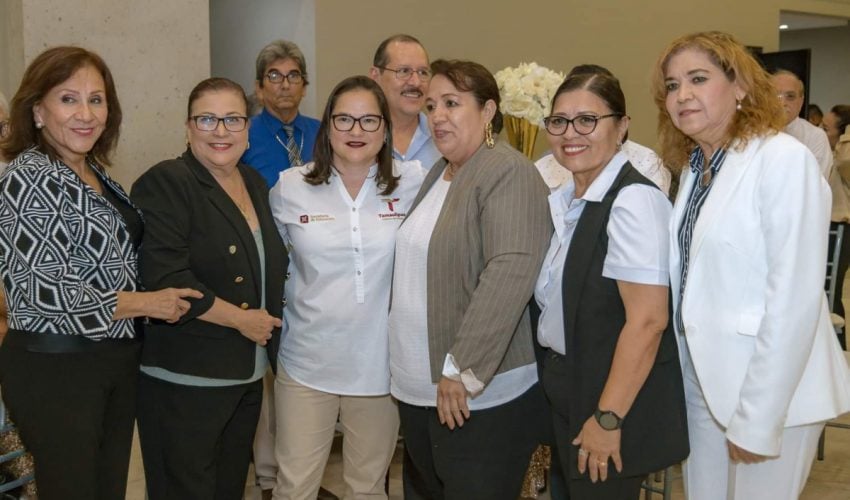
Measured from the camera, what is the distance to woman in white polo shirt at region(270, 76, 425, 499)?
279 cm

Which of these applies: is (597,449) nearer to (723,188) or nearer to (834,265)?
(723,188)

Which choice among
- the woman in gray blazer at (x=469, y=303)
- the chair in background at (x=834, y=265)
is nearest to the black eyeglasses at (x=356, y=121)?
the woman in gray blazer at (x=469, y=303)

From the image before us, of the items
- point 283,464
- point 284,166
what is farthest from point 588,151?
point 284,166

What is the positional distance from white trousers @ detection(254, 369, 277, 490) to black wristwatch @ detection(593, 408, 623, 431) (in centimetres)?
215

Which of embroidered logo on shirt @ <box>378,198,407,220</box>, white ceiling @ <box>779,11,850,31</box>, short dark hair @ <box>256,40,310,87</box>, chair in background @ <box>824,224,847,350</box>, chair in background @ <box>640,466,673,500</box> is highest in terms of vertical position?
white ceiling @ <box>779,11,850,31</box>

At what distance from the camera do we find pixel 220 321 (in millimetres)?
2617

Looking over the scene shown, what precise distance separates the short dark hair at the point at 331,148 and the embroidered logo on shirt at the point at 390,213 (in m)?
0.03

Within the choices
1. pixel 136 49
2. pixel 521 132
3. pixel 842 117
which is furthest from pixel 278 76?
pixel 842 117

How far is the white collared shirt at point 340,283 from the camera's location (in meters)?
2.78

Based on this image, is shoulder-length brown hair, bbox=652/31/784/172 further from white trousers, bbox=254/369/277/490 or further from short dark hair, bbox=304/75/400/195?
white trousers, bbox=254/369/277/490

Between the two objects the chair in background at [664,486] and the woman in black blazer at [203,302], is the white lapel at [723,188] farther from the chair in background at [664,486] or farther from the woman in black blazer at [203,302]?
the chair in background at [664,486]

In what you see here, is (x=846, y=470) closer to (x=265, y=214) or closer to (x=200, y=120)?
(x=265, y=214)

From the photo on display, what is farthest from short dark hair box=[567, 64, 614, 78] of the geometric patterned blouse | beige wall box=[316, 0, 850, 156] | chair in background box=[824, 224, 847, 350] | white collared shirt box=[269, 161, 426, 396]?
beige wall box=[316, 0, 850, 156]

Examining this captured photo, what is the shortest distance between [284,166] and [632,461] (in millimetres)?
2358
